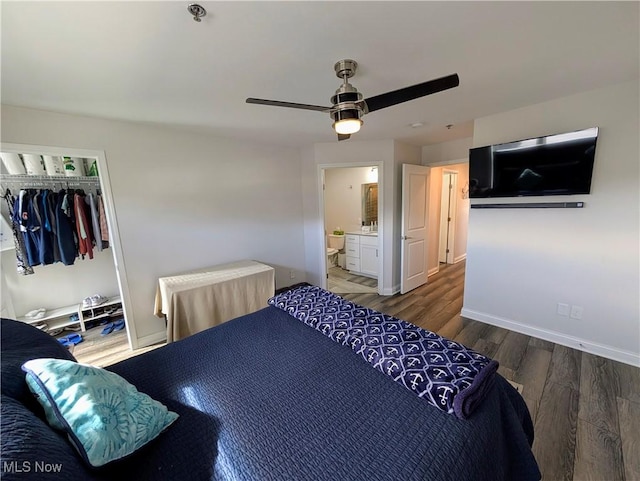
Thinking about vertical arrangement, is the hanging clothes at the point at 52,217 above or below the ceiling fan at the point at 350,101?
below

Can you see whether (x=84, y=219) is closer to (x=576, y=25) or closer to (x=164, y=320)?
(x=164, y=320)

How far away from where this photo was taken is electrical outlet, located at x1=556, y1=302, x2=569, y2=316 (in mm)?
2416

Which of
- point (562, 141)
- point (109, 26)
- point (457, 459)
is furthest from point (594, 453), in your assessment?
point (109, 26)

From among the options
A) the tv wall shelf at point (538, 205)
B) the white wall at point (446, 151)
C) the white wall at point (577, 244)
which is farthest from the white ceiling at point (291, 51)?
the white wall at point (446, 151)

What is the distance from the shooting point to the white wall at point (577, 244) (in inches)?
81.0

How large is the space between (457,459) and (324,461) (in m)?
0.43

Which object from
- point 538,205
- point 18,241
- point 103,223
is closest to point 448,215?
point 538,205

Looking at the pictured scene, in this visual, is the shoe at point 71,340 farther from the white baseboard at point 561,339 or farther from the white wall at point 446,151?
the white wall at point 446,151

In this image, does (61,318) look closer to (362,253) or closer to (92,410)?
(92,410)

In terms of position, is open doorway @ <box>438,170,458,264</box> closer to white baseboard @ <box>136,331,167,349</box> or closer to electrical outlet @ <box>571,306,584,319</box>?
electrical outlet @ <box>571,306,584,319</box>

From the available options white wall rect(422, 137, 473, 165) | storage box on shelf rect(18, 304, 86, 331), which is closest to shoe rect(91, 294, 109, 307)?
storage box on shelf rect(18, 304, 86, 331)

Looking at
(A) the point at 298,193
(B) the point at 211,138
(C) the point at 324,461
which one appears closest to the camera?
(C) the point at 324,461

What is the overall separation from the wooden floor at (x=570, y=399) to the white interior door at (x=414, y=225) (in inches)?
36.4

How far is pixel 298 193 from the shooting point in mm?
3930
